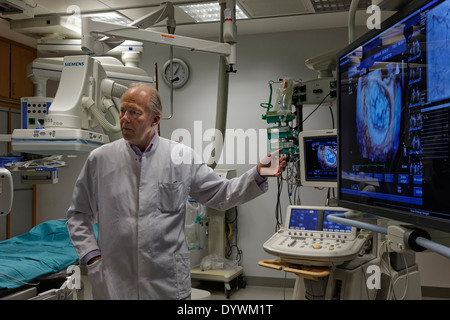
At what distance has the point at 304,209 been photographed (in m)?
2.62

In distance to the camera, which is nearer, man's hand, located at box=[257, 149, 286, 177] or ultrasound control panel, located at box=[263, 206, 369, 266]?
man's hand, located at box=[257, 149, 286, 177]

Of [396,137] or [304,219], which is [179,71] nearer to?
[304,219]

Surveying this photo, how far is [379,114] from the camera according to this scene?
1439 millimetres

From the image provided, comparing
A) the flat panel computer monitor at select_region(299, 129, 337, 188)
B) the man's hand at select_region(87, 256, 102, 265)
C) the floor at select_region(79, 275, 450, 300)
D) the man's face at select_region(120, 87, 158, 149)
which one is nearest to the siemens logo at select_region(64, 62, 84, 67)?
the man's face at select_region(120, 87, 158, 149)

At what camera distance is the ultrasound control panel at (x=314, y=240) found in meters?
2.10

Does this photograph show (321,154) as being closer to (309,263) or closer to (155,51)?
(309,263)

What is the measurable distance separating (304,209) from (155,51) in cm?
344

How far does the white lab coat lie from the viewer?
180 centimetres

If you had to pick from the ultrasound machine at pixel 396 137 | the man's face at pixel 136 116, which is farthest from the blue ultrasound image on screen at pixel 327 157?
the man's face at pixel 136 116

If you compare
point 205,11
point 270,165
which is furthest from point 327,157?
point 205,11

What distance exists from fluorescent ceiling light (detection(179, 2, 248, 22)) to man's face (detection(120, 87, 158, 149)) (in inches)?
98.0

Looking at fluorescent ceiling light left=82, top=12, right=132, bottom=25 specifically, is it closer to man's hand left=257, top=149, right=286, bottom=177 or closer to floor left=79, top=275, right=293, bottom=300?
floor left=79, top=275, right=293, bottom=300

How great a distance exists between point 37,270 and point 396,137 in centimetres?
252

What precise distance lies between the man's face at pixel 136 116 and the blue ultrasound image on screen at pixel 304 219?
115 cm
